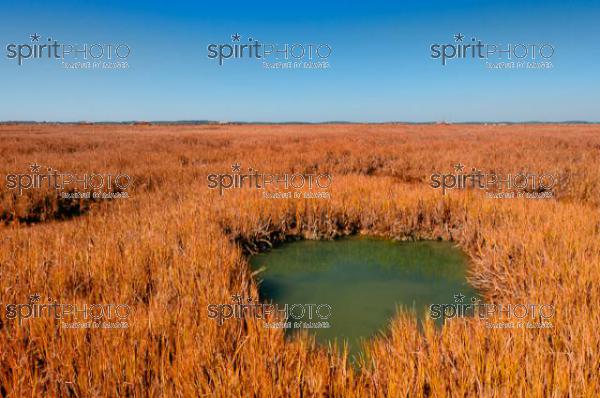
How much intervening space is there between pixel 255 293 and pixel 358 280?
188 centimetres

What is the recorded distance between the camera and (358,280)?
197 inches

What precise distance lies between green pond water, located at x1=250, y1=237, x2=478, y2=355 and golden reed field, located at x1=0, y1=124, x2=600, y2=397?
30cm

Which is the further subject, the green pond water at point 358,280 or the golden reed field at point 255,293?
the green pond water at point 358,280

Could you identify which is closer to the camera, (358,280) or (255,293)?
(255,293)

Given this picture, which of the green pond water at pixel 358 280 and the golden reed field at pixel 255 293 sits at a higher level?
the golden reed field at pixel 255 293

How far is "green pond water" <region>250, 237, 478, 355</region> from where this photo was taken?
12.8ft

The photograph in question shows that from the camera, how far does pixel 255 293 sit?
361 cm

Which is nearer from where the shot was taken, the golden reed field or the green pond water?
the golden reed field

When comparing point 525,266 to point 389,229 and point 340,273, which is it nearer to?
point 340,273

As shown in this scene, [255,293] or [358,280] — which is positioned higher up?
[255,293]

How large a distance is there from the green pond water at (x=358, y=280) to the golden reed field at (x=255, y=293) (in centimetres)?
30

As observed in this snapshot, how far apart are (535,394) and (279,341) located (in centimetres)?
162

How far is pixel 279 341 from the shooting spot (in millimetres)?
2717

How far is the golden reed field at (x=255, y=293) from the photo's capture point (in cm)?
213
